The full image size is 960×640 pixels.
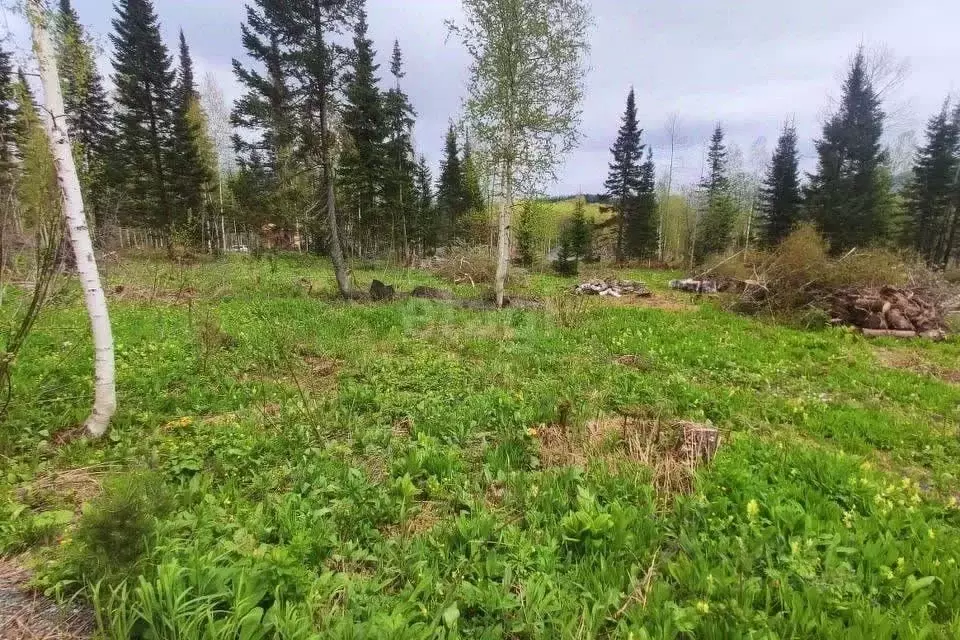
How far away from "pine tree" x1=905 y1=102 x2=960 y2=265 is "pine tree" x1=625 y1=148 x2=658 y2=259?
17889 millimetres

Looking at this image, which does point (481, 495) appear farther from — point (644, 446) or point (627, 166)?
point (627, 166)

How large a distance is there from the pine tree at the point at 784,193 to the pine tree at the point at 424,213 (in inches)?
1075

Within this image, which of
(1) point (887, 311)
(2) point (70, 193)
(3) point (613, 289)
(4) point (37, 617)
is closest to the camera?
(4) point (37, 617)

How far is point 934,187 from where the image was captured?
97.6ft

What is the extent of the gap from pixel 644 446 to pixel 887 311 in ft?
32.7

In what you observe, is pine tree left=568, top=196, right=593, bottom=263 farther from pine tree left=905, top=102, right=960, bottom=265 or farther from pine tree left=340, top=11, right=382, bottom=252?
pine tree left=905, top=102, right=960, bottom=265

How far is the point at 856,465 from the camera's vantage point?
3617mm

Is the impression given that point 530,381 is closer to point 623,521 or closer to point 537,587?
point 623,521

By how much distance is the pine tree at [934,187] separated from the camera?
29.5 m

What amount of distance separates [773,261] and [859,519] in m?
11.8

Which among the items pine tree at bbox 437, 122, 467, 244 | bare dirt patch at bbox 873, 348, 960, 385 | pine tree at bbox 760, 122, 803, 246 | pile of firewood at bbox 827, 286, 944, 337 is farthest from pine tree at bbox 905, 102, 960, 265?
pine tree at bbox 437, 122, 467, 244

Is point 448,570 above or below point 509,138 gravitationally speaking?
below

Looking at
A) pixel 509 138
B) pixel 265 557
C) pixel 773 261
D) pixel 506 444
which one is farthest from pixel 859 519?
pixel 509 138

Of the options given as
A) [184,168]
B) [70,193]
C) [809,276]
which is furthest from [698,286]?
[184,168]
